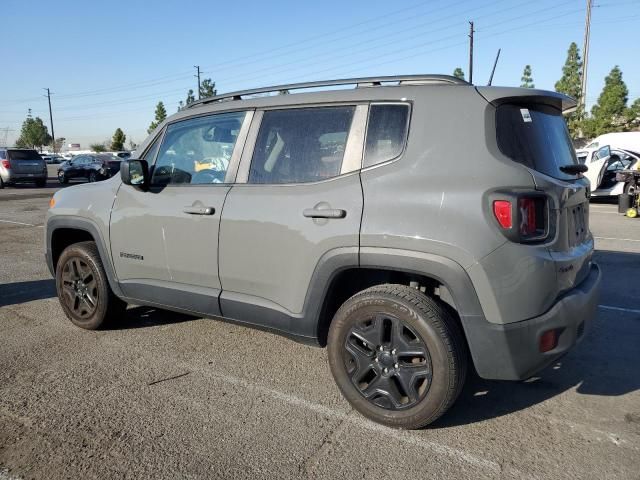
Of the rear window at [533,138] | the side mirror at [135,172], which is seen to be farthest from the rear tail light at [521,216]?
the side mirror at [135,172]

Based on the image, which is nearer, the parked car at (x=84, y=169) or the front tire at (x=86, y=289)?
the front tire at (x=86, y=289)

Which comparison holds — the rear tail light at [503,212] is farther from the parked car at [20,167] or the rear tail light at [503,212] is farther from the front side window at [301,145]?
the parked car at [20,167]

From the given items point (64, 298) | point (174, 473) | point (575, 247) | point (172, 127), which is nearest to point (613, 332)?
point (575, 247)

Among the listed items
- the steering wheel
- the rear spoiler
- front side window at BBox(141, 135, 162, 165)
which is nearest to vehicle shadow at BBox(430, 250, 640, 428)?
the rear spoiler

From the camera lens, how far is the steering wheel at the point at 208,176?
3.63 meters

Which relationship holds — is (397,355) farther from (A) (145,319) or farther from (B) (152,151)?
(A) (145,319)

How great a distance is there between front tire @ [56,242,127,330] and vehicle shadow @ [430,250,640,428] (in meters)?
2.92

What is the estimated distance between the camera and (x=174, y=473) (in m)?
2.52

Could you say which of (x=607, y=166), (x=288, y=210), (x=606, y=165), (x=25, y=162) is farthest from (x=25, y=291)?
(x=25, y=162)

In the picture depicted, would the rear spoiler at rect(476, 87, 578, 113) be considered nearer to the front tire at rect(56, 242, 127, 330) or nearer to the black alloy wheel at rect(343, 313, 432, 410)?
the black alloy wheel at rect(343, 313, 432, 410)

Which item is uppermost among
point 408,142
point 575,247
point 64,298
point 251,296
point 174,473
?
point 408,142

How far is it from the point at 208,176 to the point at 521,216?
220 cm

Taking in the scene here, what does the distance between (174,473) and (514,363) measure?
181cm

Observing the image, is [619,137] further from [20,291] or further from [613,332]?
[20,291]
